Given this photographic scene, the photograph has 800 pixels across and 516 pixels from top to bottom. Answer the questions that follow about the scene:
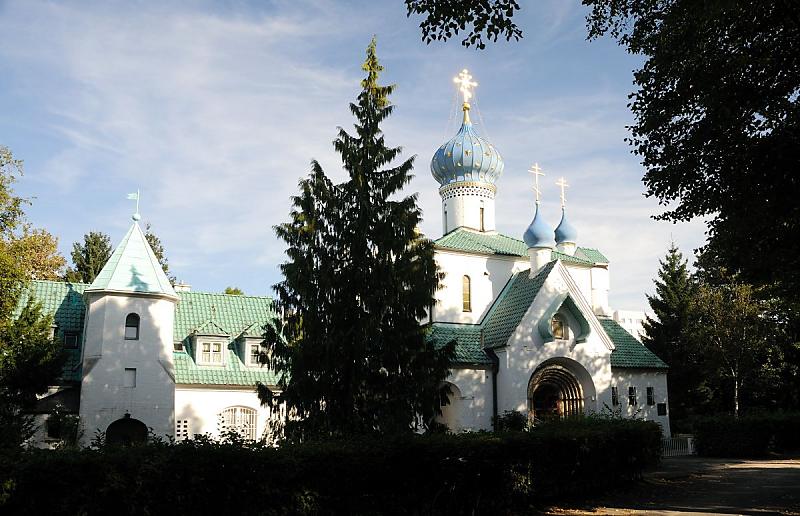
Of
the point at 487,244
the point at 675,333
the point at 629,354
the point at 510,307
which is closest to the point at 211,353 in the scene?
the point at 510,307

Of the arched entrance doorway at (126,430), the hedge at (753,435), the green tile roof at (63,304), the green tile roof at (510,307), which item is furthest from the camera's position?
the green tile roof at (510,307)

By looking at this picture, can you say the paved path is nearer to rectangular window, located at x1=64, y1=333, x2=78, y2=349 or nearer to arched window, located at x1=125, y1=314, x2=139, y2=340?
arched window, located at x1=125, y1=314, x2=139, y2=340

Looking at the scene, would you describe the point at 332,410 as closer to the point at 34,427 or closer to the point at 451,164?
the point at 34,427

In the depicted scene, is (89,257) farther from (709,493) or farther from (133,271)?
(709,493)

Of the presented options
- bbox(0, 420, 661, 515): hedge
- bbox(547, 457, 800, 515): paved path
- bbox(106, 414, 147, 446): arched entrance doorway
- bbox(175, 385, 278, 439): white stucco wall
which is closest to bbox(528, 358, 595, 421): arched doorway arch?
bbox(547, 457, 800, 515): paved path

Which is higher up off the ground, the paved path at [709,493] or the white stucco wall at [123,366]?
the white stucco wall at [123,366]

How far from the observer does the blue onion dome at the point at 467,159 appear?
109 feet

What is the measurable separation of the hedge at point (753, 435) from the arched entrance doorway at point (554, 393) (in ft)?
17.1

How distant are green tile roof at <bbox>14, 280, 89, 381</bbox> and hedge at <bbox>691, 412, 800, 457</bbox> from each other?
24.1 m

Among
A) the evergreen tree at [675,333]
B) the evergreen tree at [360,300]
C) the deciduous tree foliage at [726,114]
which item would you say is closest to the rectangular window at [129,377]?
the evergreen tree at [360,300]

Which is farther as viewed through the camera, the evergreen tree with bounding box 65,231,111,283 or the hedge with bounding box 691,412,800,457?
the evergreen tree with bounding box 65,231,111,283

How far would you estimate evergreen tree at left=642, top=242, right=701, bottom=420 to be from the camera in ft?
135

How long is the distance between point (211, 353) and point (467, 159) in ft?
48.2

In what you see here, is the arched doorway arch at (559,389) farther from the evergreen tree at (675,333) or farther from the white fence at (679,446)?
the evergreen tree at (675,333)
